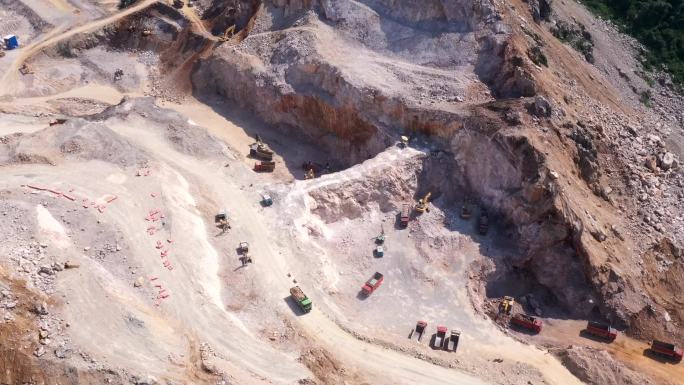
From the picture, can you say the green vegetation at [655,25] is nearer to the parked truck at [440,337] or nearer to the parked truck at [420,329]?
the parked truck at [440,337]

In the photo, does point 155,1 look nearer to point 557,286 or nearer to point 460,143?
point 460,143

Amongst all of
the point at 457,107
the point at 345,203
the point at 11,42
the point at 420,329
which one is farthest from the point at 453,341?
the point at 11,42

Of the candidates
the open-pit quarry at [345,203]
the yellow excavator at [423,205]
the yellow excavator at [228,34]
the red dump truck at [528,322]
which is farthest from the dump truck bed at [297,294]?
the yellow excavator at [228,34]

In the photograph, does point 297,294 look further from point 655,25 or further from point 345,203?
point 655,25

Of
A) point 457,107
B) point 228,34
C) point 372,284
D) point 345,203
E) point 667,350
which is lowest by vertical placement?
point 372,284

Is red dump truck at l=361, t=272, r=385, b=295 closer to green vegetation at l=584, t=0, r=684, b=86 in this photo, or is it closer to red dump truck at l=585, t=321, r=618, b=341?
red dump truck at l=585, t=321, r=618, b=341

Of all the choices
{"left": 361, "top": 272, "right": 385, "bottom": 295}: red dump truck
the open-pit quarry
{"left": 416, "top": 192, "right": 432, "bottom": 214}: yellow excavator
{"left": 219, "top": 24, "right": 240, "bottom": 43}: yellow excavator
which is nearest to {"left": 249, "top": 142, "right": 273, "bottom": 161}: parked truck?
the open-pit quarry
